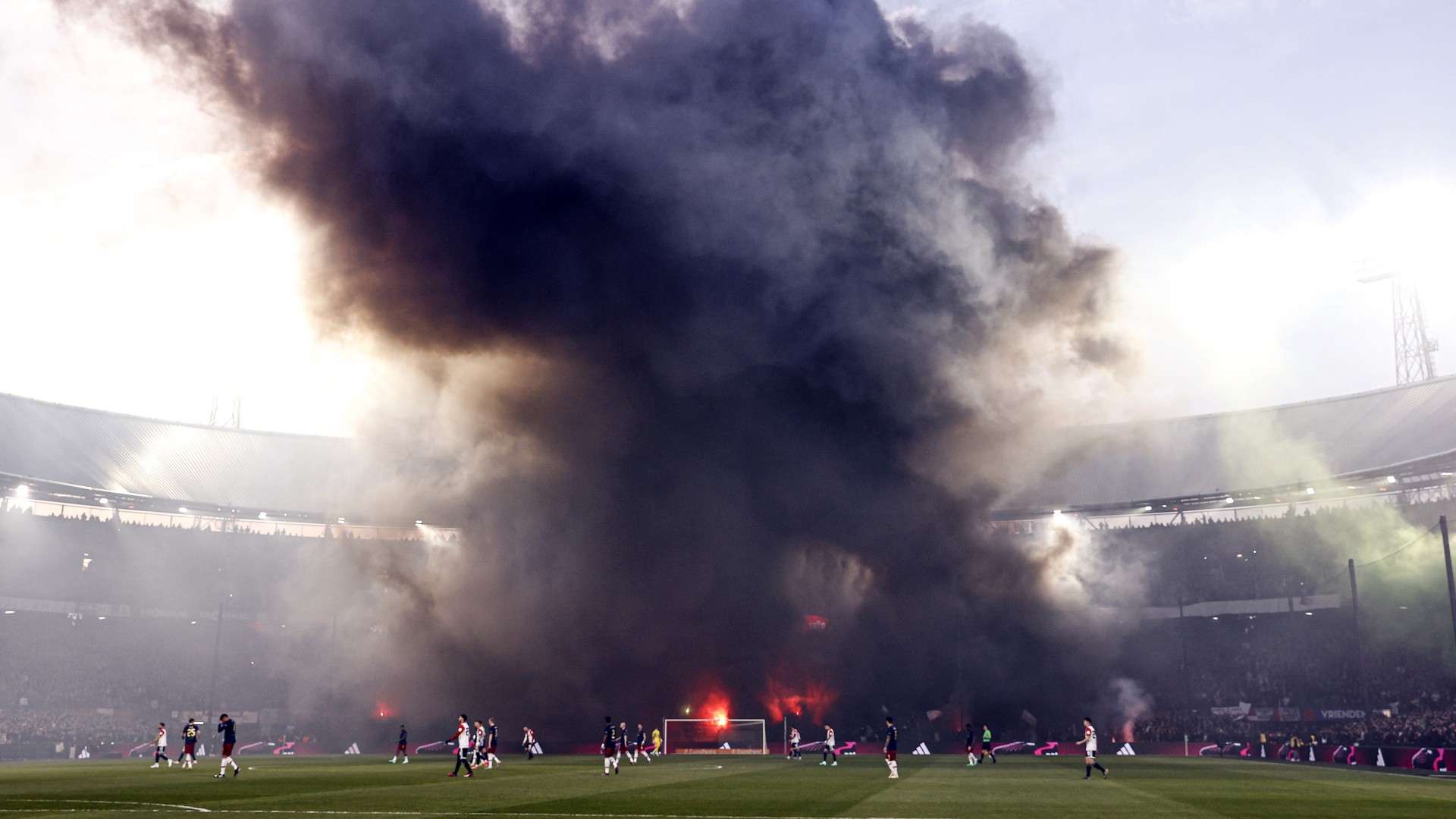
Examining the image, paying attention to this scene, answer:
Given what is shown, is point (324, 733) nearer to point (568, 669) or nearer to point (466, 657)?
point (466, 657)

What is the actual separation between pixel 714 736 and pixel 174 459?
5840 cm

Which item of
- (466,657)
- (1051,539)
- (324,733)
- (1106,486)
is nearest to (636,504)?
(466,657)

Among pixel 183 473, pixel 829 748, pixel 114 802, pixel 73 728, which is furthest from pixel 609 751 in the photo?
pixel 183 473

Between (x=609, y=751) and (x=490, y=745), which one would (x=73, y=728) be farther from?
(x=609, y=751)

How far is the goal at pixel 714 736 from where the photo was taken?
68.2 meters

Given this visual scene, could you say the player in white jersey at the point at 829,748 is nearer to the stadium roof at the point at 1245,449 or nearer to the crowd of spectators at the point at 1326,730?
the crowd of spectators at the point at 1326,730

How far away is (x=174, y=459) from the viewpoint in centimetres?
9656

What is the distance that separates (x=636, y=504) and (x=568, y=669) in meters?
11.8

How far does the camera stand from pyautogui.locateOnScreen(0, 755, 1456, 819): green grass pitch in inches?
939

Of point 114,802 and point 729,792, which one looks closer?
point 114,802

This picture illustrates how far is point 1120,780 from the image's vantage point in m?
37.3

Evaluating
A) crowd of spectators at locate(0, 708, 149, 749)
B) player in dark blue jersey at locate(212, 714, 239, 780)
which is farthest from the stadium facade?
player in dark blue jersey at locate(212, 714, 239, 780)

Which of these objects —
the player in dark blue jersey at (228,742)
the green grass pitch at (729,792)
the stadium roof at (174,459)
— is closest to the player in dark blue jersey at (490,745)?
the green grass pitch at (729,792)

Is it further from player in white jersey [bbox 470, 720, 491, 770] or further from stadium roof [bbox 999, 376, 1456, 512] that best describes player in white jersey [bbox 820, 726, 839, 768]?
stadium roof [bbox 999, 376, 1456, 512]
